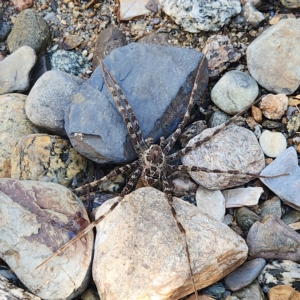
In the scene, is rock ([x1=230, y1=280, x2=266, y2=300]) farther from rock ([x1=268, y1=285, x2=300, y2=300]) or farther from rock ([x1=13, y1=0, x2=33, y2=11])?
rock ([x1=13, y1=0, x2=33, y2=11])

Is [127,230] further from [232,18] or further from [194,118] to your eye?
[232,18]

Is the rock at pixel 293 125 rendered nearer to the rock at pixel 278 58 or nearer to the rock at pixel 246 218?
Answer: the rock at pixel 278 58

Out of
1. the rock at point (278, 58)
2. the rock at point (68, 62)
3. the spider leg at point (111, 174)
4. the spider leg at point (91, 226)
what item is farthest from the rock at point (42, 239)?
the rock at point (278, 58)

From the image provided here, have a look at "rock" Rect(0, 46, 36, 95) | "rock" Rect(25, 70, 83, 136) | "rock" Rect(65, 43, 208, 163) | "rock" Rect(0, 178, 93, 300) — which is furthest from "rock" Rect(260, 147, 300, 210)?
"rock" Rect(0, 46, 36, 95)

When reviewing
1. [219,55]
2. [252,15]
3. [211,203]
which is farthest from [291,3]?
[211,203]

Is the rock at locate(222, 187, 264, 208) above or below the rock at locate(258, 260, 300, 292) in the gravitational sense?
above
